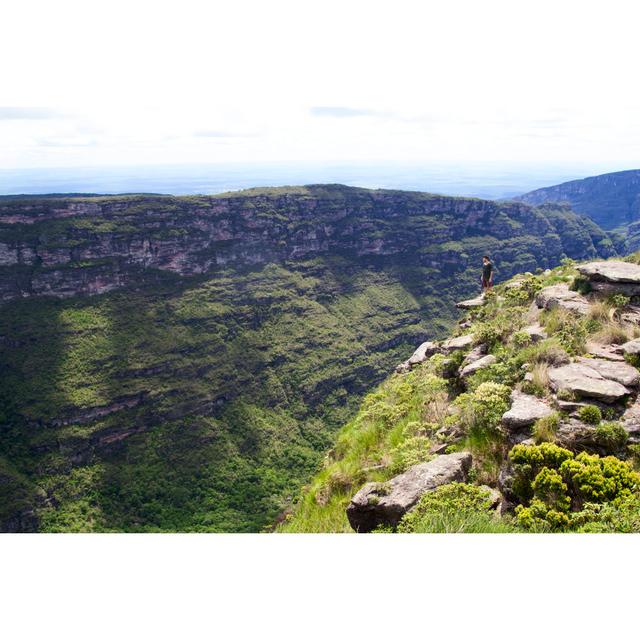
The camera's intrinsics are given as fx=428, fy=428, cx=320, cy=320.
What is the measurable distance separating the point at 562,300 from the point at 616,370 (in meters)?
3.40

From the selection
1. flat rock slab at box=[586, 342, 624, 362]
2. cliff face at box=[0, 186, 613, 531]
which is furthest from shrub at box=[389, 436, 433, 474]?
cliff face at box=[0, 186, 613, 531]

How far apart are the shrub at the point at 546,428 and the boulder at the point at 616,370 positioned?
1534mm

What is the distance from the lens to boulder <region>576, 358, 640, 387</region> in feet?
Result: 20.5

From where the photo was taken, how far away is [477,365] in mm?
8531

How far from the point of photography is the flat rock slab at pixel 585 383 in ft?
19.3

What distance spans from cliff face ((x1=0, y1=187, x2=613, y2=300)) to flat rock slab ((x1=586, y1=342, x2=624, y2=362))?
2563 inches

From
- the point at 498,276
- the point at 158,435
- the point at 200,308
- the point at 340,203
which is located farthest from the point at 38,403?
the point at 498,276

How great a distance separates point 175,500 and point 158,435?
9.49 meters

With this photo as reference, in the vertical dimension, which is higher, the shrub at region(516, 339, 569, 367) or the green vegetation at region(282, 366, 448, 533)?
the shrub at region(516, 339, 569, 367)

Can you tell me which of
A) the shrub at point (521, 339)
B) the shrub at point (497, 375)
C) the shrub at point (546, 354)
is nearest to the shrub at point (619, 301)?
the shrub at point (521, 339)

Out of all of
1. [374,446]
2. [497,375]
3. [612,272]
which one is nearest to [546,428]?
[497,375]

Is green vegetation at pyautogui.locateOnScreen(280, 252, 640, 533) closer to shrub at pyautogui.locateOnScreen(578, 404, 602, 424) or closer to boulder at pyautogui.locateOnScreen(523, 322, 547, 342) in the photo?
shrub at pyautogui.locateOnScreen(578, 404, 602, 424)

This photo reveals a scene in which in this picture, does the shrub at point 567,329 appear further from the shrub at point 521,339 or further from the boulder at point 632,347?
the boulder at point 632,347

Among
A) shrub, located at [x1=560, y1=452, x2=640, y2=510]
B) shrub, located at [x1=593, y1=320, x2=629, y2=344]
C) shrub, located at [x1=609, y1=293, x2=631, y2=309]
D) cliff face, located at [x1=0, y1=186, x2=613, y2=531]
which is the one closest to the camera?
shrub, located at [x1=560, y1=452, x2=640, y2=510]
